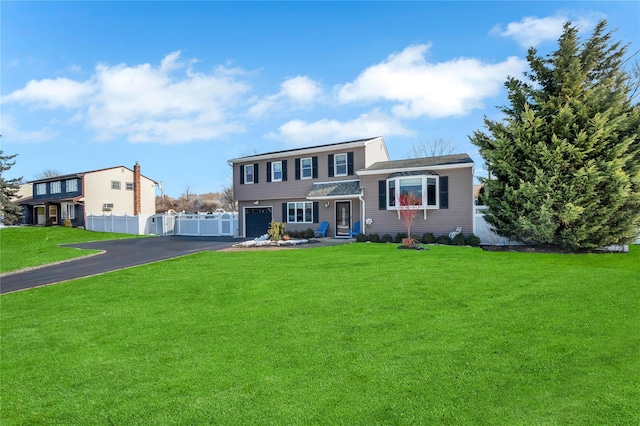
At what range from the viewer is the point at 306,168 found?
2256 cm

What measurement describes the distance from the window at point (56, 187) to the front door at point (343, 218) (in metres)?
32.5

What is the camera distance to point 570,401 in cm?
314

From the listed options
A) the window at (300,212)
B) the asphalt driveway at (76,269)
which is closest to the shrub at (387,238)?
the window at (300,212)

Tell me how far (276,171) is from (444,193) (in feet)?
36.4

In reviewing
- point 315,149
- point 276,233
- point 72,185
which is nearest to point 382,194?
point 315,149

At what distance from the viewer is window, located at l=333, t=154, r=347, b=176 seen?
21391 millimetres

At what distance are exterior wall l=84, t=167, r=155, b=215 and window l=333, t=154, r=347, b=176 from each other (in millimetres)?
25456

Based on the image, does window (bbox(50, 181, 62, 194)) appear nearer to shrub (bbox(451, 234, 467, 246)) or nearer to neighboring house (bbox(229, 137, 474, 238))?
neighboring house (bbox(229, 137, 474, 238))

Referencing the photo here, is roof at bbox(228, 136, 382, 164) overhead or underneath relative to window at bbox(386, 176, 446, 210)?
overhead

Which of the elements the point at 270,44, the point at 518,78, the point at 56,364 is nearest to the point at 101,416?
the point at 56,364

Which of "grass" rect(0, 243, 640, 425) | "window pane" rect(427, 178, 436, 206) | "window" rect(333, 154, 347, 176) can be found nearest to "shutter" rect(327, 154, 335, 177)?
"window" rect(333, 154, 347, 176)

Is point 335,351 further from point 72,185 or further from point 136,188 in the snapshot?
point 72,185

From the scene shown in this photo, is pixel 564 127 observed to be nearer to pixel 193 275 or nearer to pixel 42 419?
pixel 193 275

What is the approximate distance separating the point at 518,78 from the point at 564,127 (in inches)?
125
